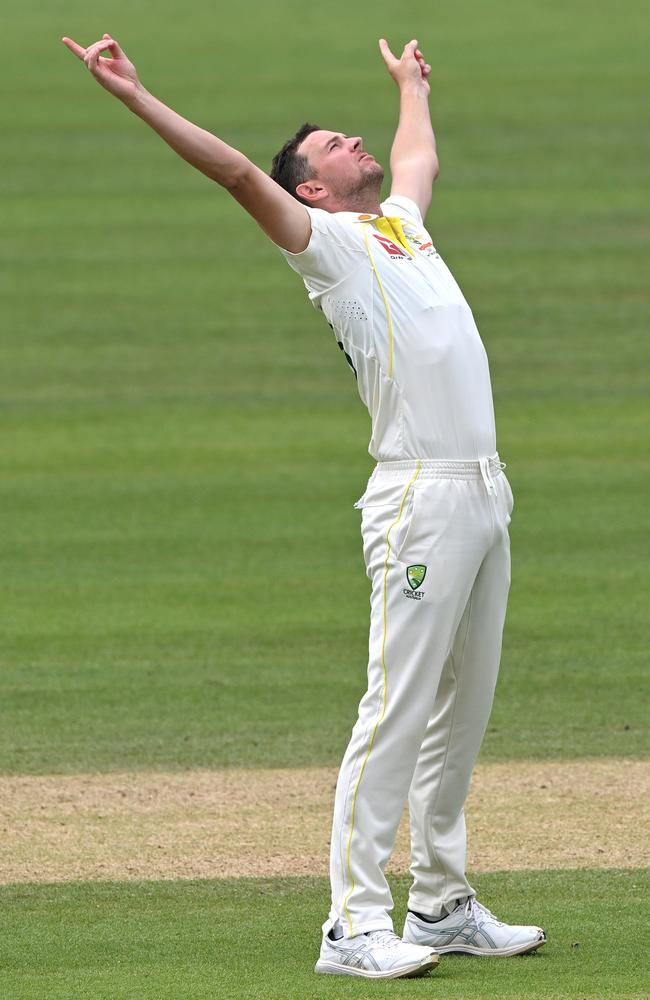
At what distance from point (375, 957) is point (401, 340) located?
1712mm

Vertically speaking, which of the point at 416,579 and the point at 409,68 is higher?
A: the point at 409,68

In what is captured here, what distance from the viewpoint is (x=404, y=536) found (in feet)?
16.7

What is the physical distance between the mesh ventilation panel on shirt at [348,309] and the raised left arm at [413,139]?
67 cm

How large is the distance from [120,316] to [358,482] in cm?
699

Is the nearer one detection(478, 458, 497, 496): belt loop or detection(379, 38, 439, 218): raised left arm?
detection(478, 458, 497, 496): belt loop

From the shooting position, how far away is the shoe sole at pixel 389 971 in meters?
4.97

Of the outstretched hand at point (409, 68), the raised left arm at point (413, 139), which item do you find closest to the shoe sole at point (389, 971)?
the raised left arm at point (413, 139)

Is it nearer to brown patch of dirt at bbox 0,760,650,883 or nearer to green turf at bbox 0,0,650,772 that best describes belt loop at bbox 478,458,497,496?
brown patch of dirt at bbox 0,760,650,883

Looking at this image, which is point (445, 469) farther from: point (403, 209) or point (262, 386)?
point (262, 386)

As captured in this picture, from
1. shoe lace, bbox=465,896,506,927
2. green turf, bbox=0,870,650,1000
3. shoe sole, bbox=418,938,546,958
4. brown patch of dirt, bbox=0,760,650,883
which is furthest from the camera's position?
brown patch of dirt, bbox=0,760,650,883

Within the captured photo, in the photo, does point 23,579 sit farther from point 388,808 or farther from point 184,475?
point 388,808

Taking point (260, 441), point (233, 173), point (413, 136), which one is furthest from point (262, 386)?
point (233, 173)

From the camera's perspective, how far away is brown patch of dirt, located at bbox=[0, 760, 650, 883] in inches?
250

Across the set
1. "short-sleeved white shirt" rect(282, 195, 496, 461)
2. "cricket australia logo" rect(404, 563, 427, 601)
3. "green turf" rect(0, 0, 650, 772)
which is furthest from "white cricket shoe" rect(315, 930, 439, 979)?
"green turf" rect(0, 0, 650, 772)
